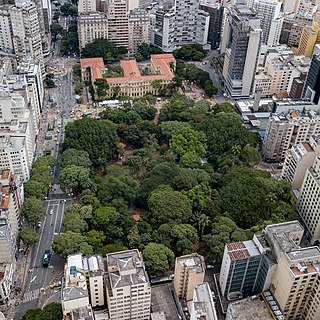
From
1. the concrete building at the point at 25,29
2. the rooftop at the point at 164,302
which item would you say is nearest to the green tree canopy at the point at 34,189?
the rooftop at the point at 164,302

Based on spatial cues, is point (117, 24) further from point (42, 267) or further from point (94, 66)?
point (42, 267)

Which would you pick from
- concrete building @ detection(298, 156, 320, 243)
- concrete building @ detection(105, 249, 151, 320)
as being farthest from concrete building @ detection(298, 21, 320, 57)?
concrete building @ detection(105, 249, 151, 320)

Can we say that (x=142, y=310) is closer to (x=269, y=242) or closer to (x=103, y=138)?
(x=269, y=242)

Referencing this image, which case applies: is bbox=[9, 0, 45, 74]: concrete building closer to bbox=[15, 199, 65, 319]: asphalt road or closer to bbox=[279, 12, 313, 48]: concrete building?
bbox=[15, 199, 65, 319]: asphalt road

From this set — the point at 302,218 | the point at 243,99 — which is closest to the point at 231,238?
the point at 302,218

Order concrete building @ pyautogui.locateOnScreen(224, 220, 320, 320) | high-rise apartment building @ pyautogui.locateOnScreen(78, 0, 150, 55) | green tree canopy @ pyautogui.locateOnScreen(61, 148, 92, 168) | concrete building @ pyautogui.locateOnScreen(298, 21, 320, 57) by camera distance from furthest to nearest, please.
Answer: high-rise apartment building @ pyautogui.locateOnScreen(78, 0, 150, 55) < concrete building @ pyautogui.locateOnScreen(298, 21, 320, 57) < green tree canopy @ pyautogui.locateOnScreen(61, 148, 92, 168) < concrete building @ pyautogui.locateOnScreen(224, 220, 320, 320)

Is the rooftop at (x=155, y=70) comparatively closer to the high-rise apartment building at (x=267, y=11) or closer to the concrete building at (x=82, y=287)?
the high-rise apartment building at (x=267, y=11)
